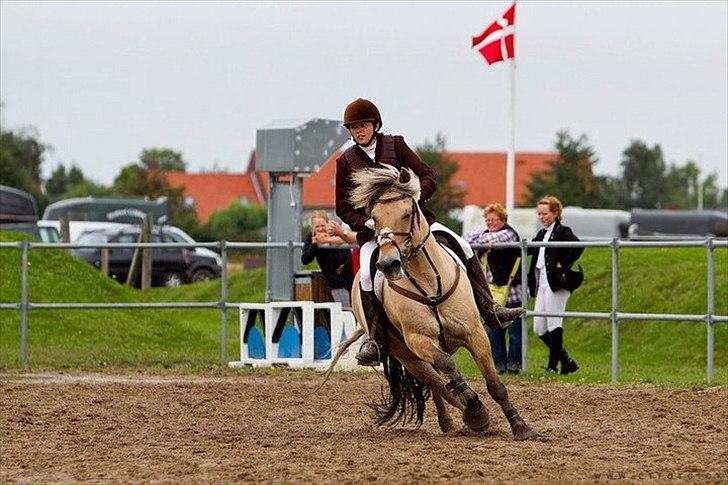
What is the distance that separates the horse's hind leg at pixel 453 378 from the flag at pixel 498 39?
18844 millimetres

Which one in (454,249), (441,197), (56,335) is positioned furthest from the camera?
(441,197)

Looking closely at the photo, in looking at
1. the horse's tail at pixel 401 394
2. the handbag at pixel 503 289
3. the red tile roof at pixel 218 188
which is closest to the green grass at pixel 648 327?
the handbag at pixel 503 289

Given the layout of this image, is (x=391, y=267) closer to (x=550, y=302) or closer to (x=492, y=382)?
(x=492, y=382)

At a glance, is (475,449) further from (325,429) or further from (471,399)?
(325,429)

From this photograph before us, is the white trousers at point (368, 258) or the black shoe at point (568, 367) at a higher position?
the white trousers at point (368, 258)

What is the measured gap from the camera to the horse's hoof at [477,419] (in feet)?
33.4

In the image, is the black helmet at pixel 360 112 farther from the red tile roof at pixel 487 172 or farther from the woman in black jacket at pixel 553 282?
the red tile roof at pixel 487 172

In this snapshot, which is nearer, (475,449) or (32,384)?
(475,449)

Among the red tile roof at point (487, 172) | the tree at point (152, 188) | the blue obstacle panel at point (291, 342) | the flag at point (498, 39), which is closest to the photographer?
the blue obstacle panel at point (291, 342)

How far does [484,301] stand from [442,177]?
60524mm

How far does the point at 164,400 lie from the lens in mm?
13078

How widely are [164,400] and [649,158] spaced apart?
98.6 meters

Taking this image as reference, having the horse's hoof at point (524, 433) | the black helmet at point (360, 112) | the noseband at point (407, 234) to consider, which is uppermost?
the black helmet at point (360, 112)

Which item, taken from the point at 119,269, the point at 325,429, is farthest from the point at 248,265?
the point at 325,429
